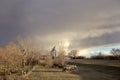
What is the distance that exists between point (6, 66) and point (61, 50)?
3258 centimetres

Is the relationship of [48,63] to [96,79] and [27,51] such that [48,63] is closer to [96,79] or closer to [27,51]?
[27,51]

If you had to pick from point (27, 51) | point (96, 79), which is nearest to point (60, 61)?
point (27, 51)

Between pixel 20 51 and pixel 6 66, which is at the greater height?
pixel 20 51

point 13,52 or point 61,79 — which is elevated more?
point 13,52

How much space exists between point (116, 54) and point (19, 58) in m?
49.4

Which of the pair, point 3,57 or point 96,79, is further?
point 3,57

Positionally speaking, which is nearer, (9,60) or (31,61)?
(9,60)

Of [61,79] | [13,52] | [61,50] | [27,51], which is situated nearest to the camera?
[61,79]

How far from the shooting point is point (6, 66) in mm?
81938

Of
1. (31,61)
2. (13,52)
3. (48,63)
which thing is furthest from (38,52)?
(13,52)

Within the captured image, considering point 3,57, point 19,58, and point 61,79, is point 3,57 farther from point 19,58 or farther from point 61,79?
point 61,79

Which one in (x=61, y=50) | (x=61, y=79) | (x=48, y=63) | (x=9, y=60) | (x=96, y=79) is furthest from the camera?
(x=61, y=50)

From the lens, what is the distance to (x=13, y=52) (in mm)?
85438

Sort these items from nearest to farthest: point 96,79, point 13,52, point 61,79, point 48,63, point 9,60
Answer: point 61,79
point 96,79
point 9,60
point 13,52
point 48,63
